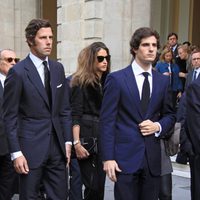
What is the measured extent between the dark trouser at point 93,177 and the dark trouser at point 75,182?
454 mm

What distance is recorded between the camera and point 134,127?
3.70m

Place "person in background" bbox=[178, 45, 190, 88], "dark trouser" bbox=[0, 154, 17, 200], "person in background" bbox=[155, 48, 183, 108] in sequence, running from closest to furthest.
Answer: "dark trouser" bbox=[0, 154, 17, 200] → "person in background" bbox=[155, 48, 183, 108] → "person in background" bbox=[178, 45, 190, 88]

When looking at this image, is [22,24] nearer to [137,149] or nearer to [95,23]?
[95,23]

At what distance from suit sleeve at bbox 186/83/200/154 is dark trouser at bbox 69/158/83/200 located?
184cm

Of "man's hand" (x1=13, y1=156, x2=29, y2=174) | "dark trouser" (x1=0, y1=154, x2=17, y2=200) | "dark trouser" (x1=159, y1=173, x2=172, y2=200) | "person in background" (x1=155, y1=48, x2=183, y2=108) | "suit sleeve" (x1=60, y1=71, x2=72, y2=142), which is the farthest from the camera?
"person in background" (x1=155, y1=48, x2=183, y2=108)

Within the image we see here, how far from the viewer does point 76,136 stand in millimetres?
4980

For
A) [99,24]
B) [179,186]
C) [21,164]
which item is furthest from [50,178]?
[99,24]

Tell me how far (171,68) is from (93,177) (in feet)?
18.4

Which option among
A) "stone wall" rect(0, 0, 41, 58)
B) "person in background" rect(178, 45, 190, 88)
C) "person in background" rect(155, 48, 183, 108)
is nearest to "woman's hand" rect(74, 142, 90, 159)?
"person in background" rect(155, 48, 183, 108)

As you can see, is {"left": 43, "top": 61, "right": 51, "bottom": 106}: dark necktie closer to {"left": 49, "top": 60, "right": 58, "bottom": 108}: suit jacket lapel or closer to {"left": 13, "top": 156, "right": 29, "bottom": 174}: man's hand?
{"left": 49, "top": 60, "right": 58, "bottom": 108}: suit jacket lapel

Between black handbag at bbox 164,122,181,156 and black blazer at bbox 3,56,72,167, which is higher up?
black blazer at bbox 3,56,72,167

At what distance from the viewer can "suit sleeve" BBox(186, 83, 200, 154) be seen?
13.1 ft

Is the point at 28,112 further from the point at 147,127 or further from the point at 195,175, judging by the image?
the point at 195,175

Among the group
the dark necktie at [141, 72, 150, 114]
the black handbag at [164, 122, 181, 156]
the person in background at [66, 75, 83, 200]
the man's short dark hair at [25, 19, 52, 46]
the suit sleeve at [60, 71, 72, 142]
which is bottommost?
the person in background at [66, 75, 83, 200]
